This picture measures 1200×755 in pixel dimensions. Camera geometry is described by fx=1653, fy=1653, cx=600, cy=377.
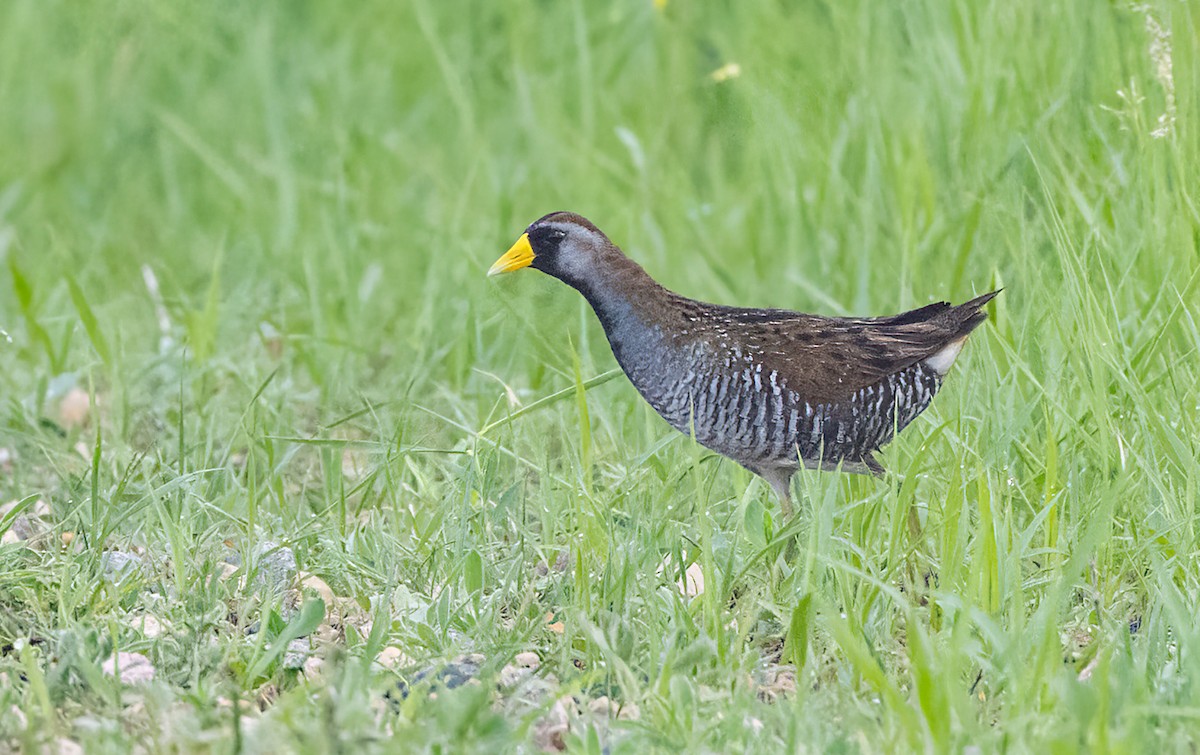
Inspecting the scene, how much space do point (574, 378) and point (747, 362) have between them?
464 millimetres

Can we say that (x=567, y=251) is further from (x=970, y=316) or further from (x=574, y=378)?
(x=970, y=316)

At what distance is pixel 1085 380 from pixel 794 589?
2.79ft

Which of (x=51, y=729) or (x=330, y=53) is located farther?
(x=330, y=53)

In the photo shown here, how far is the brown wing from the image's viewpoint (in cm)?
377

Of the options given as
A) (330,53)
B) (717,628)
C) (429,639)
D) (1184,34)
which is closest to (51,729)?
(429,639)

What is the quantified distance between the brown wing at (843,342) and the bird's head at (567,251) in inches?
12.9

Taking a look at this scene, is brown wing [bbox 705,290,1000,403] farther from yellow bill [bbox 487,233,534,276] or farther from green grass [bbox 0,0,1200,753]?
yellow bill [bbox 487,233,534,276]

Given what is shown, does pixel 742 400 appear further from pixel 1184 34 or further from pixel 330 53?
pixel 330 53

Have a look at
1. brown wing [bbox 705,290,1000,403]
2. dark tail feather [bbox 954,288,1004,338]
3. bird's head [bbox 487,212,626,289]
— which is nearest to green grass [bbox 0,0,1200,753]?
dark tail feather [bbox 954,288,1004,338]

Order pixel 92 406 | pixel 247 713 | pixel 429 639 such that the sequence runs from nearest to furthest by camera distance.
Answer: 1. pixel 247 713
2. pixel 429 639
3. pixel 92 406

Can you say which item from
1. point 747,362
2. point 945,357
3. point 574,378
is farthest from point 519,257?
point 945,357

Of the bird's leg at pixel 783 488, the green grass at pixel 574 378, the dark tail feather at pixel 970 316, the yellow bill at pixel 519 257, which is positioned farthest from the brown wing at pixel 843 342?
the yellow bill at pixel 519 257

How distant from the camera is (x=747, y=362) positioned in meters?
3.73

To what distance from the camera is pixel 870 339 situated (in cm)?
389
